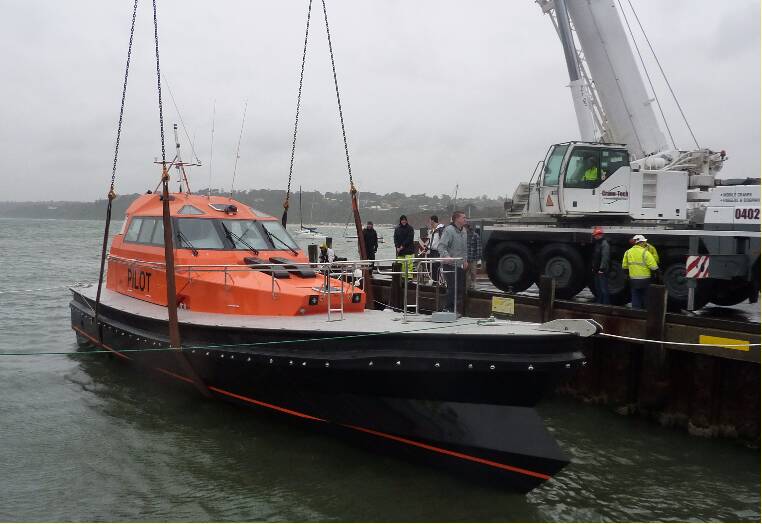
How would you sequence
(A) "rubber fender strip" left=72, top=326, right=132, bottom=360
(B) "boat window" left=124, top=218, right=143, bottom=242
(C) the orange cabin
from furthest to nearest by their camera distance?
(B) "boat window" left=124, top=218, right=143, bottom=242 → (A) "rubber fender strip" left=72, top=326, right=132, bottom=360 → (C) the orange cabin

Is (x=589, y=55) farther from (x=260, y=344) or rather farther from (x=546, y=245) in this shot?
(x=260, y=344)

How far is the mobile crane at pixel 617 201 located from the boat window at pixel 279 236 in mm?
4118

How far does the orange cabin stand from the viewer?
7.08 metres

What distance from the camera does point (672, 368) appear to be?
24.7 feet

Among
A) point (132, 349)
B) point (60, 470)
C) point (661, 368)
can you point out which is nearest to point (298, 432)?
point (60, 470)

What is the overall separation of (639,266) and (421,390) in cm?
449

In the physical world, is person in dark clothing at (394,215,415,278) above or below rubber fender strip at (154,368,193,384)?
above

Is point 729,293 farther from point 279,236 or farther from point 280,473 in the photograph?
point 280,473

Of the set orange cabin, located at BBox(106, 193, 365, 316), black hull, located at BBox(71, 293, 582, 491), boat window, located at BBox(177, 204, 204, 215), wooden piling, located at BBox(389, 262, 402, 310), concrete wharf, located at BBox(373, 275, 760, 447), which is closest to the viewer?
black hull, located at BBox(71, 293, 582, 491)

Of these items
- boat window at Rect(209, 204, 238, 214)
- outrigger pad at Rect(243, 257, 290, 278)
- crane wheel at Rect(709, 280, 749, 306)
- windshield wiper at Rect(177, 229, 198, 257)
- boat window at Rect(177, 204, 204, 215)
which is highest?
boat window at Rect(209, 204, 238, 214)

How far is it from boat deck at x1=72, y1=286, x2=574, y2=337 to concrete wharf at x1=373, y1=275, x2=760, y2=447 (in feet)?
4.26

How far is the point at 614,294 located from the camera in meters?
9.85

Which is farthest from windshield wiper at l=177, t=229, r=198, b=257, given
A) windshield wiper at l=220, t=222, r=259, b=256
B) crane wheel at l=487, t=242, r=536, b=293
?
crane wheel at l=487, t=242, r=536, b=293

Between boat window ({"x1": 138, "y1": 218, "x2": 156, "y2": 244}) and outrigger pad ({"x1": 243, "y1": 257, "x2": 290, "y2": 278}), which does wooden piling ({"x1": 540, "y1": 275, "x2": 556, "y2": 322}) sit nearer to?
outrigger pad ({"x1": 243, "y1": 257, "x2": 290, "y2": 278})
